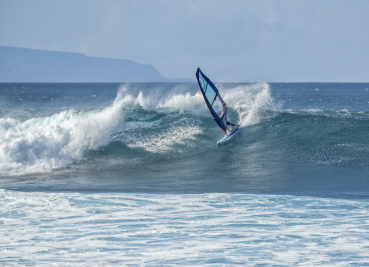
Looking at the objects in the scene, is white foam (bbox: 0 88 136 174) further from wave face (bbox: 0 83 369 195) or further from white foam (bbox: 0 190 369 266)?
white foam (bbox: 0 190 369 266)

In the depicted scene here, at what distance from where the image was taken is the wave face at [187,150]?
9.45m

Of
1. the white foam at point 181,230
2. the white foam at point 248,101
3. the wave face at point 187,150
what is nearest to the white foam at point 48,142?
the wave face at point 187,150

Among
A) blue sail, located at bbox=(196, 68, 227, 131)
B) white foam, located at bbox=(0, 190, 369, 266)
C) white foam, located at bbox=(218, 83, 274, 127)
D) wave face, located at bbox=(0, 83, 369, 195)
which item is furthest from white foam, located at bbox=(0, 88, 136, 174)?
white foam, located at bbox=(218, 83, 274, 127)

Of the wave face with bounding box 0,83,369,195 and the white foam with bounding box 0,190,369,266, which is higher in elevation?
the wave face with bounding box 0,83,369,195

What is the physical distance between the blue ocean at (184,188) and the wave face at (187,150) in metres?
0.04

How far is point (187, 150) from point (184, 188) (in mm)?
3959

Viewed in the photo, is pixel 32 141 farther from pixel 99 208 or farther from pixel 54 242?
pixel 54 242

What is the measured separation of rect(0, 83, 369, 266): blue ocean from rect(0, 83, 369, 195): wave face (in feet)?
0.14

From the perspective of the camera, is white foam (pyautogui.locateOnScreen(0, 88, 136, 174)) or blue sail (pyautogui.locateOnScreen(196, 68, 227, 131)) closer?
white foam (pyautogui.locateOnScreen(0, 88, 136, 174))

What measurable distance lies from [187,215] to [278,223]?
1514 mm

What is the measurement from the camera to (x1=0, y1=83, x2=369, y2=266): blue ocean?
5328 mm

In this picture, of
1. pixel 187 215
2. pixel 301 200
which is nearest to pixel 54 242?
pixel 187 215

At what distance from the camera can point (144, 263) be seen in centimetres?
495

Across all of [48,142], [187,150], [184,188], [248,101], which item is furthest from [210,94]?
[48,142]
